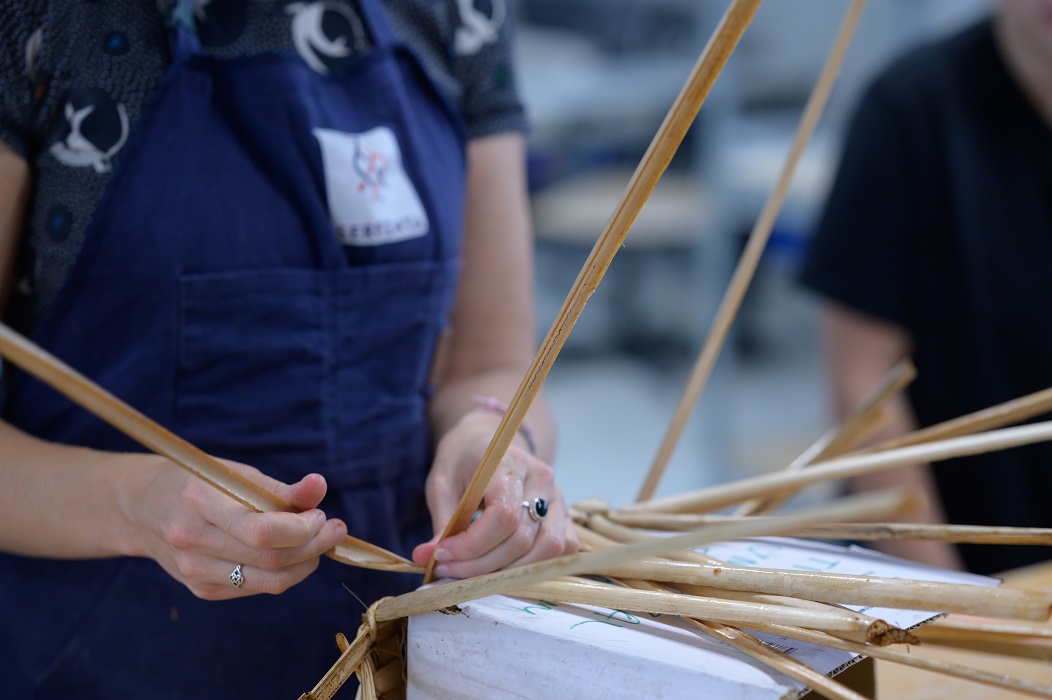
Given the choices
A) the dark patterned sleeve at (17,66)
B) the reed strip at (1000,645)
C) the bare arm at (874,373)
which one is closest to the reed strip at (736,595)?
the reed strip at (1000,645)

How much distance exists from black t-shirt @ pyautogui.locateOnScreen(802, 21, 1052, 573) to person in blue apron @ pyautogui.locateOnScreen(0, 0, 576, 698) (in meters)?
0.64

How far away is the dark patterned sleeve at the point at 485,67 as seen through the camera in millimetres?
682

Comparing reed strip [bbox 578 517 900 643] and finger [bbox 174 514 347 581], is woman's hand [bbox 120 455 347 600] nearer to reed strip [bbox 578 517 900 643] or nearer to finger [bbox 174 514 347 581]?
finger [bbox 174 514 347 581]

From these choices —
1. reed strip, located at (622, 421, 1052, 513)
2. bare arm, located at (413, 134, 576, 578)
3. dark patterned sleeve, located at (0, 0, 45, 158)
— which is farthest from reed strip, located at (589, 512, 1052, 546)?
dark patterned sleeve, located at (0, 0, 45, 158)

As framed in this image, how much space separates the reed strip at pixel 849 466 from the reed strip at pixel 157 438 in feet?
0.58

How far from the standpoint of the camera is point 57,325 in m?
0.54

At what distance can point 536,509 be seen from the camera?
1.60 feet

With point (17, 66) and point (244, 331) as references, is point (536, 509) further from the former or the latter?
point (17, 66)

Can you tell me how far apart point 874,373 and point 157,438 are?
946 mm

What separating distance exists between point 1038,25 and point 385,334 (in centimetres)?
80

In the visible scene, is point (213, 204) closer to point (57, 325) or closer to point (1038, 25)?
point (57, 325)

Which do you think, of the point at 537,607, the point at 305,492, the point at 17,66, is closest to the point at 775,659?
the point at 537,607

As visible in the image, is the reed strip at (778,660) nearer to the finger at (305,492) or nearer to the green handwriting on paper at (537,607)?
the green handwriting on paper at (537,607)

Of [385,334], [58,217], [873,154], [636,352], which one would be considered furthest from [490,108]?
[636,352]
